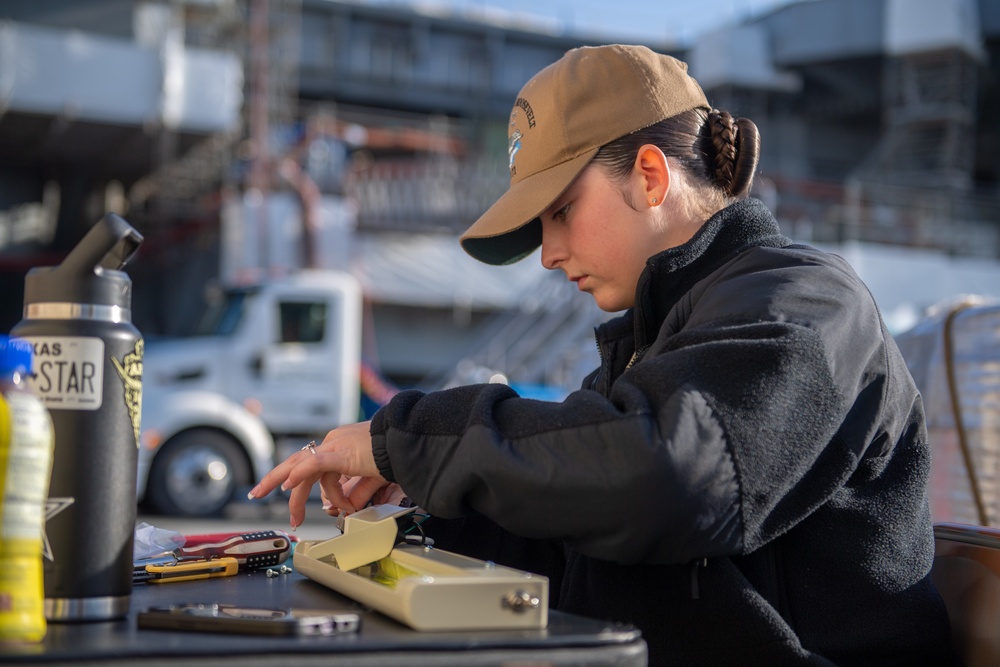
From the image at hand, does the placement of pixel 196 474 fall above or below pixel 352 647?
below

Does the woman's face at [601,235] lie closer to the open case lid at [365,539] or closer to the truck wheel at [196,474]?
the open case lid at [365,539]

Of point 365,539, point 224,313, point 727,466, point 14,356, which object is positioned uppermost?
point 14,356

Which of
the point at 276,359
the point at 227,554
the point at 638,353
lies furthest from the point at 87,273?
the point at 276,359

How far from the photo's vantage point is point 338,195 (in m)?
17.7

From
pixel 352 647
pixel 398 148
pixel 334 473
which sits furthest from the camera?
pixel 398 148

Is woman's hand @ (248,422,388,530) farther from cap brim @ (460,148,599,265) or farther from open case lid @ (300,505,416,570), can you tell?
cap brim @ (460,148,599,265)

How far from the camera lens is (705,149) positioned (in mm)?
1692

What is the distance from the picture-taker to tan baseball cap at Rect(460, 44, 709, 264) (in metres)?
1.57

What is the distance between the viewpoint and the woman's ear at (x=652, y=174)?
160cm

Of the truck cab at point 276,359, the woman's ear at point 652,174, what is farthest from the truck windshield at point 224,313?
the woman's ear at point 652,174

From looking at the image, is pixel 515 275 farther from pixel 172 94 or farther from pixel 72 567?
pixel 72 567

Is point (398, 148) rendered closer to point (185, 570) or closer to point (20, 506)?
→ point (185, 570)

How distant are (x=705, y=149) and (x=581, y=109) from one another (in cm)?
24

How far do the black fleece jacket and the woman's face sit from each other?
0.11 meters
